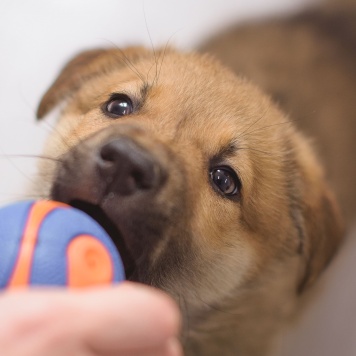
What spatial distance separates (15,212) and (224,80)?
3.44 feet

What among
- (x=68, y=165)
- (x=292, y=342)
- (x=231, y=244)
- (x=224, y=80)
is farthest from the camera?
(x=292, y=342)

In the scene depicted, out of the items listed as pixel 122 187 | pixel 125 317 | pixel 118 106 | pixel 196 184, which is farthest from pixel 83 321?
pixel 118 106

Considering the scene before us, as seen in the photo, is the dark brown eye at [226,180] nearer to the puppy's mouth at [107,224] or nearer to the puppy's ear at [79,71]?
the puppy's mouth at [107,224]

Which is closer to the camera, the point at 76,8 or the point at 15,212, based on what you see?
the point at 15,212

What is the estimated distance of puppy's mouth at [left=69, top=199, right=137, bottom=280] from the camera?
1430 mm

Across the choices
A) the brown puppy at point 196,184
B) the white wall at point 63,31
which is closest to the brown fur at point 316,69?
the white wall at point 63,31

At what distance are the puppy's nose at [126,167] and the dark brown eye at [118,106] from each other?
484 millimetres

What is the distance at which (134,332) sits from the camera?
90 centimetres

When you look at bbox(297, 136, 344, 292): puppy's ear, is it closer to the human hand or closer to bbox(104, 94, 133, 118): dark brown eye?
bbox(104, 94, 133, 118): dark brown eye

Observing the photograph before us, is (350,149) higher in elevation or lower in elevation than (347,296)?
higher

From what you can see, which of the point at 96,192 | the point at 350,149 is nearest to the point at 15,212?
the point at 96,192

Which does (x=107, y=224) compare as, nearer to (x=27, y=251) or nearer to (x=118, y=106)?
(x=27, y=251)

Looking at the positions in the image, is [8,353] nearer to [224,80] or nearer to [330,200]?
[224,80]

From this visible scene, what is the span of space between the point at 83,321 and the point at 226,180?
104 cm
